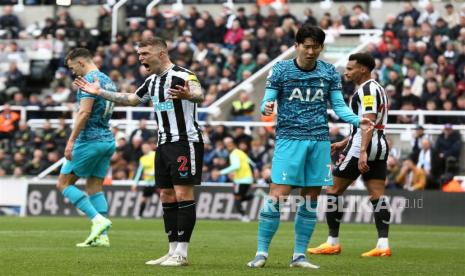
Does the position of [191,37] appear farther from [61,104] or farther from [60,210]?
[60,210]

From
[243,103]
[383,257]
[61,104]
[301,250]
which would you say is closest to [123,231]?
[383,257]

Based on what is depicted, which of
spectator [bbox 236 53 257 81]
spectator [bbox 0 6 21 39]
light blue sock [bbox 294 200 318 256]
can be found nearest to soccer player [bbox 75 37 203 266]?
light blue sock [bbox 294 200 318 256]

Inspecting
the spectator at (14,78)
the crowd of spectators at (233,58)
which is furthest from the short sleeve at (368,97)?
the spectator at (14,78)

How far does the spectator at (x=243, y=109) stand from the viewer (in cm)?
2934

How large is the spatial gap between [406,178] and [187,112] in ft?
46.8

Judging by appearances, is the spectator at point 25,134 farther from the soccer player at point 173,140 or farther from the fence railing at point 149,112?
the soccer player at point 173,140

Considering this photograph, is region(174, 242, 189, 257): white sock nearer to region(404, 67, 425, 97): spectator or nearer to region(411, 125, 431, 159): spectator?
region(411, 125, 431, 159): spectator

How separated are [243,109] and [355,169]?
14895 millimetres

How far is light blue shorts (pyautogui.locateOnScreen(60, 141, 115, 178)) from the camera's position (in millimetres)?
15477

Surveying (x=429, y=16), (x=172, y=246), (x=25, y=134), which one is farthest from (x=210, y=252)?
(x=429, y=16)

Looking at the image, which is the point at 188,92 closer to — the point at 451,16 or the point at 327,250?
the point at 327,250

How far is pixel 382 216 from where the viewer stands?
14.5 meters

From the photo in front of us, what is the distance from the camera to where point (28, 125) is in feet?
100

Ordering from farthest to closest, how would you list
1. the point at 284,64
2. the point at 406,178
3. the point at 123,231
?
1. the point at 406,178
2. the point at 123,231
3. the point at 284,64
